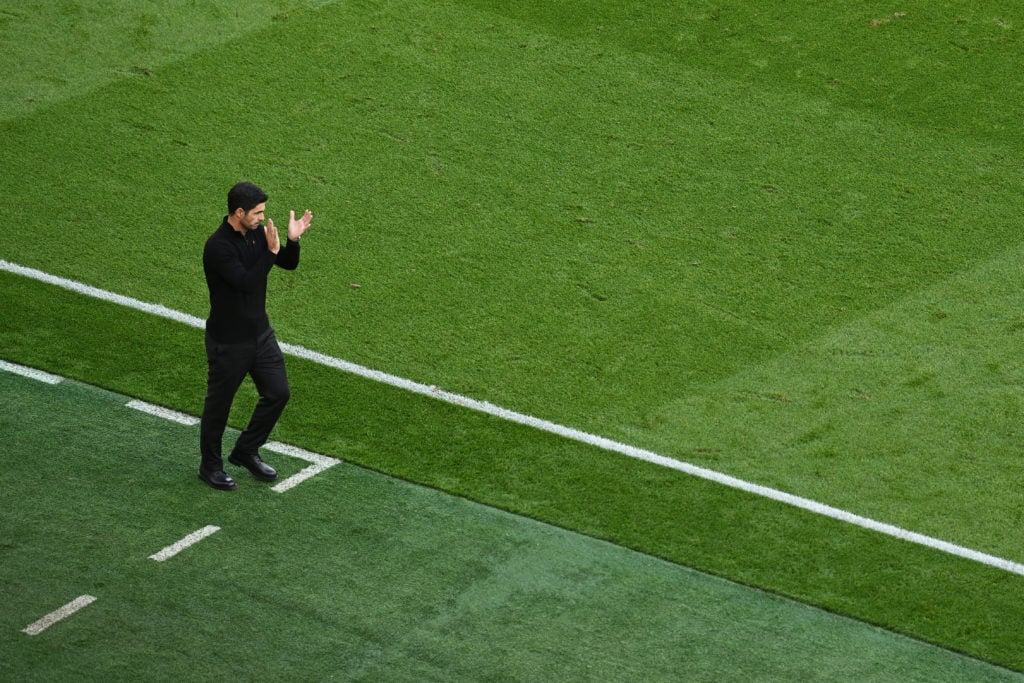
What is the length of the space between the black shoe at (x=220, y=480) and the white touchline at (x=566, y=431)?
1.61 metres

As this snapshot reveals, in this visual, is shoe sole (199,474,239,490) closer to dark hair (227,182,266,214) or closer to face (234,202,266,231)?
face (234,202,266,231)

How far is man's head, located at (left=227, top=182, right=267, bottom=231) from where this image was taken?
8734 mm

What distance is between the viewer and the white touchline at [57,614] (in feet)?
26.4

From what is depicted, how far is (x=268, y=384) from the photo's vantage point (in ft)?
30.1

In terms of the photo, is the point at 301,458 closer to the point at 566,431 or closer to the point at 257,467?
the point at 257,467

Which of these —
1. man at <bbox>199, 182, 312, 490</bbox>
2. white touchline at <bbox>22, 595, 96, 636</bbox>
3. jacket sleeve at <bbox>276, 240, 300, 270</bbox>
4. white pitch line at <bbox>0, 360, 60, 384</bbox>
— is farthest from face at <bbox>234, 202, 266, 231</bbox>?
white pitch line at <bbox>0, 360, 60, 384</bbox>

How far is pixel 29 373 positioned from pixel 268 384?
221 centimetres

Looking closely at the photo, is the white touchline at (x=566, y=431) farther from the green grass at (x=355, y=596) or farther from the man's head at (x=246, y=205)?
the man's head at (x=246, y=205)

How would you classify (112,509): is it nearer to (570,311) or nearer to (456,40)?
(570,311)

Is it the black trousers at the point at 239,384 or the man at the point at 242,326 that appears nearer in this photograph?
the man at the point at 242,326

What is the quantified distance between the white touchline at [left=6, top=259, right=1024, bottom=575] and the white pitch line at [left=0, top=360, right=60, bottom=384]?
43.7 inches

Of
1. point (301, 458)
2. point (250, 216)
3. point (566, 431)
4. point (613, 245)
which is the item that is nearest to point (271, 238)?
point (250, 216)

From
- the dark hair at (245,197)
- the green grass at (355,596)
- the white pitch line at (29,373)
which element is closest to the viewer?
the green grass at (355,596)

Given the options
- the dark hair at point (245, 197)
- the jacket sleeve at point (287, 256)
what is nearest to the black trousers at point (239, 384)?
the jacket sleeve at point (287, 256)
